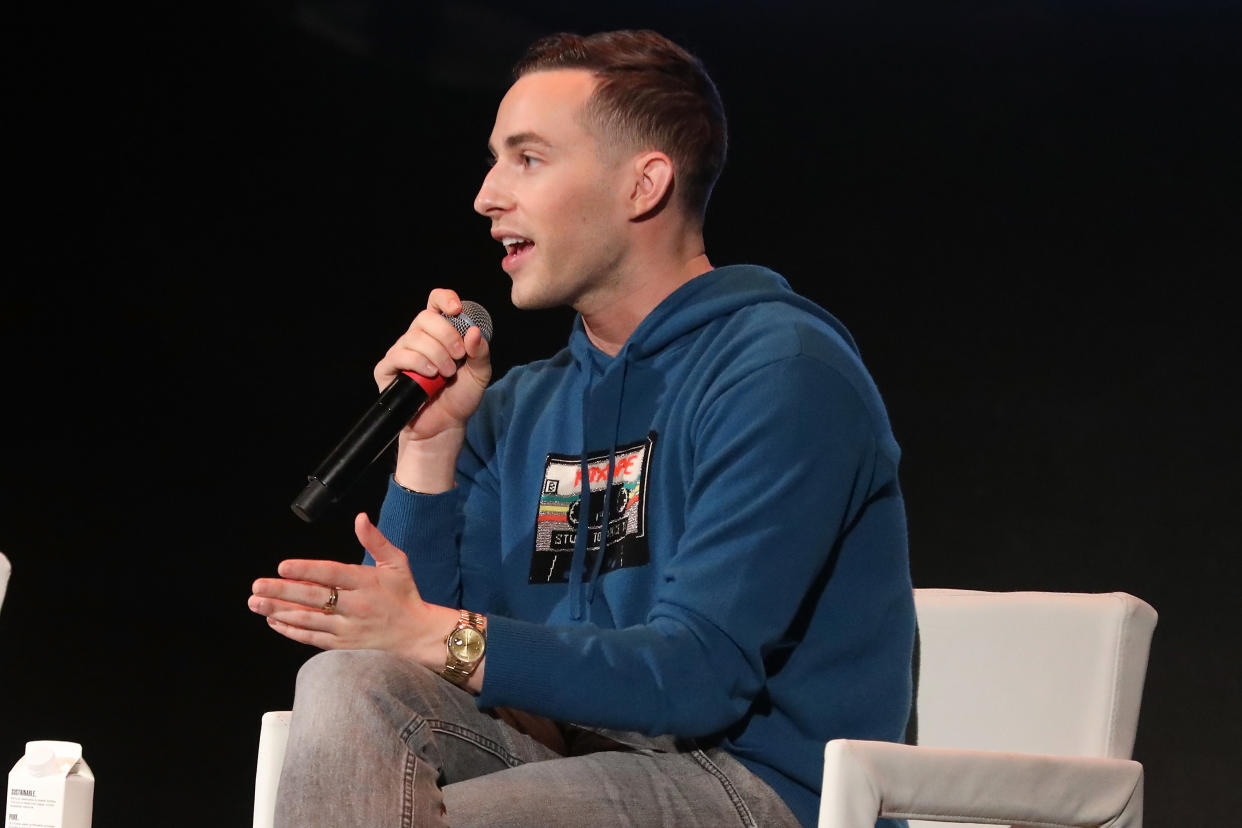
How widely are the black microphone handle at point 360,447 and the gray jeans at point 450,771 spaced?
152 millimetres

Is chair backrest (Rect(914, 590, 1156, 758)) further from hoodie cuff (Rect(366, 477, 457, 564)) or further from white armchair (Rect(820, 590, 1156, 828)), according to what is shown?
hoodie cuff (Rect(366, 477, 457, 564))

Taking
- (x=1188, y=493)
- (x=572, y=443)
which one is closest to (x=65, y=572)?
(x=572, y=443)

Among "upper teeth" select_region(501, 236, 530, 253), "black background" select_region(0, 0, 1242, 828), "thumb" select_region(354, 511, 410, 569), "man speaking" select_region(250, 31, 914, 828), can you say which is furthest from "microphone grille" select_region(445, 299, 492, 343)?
"black background" select_region(0, 0, 1242, 828)

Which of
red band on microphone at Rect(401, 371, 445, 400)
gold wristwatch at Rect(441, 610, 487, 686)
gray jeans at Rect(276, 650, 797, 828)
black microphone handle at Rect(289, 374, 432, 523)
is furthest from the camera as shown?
red band on microphone at Rect(401, 371, 445, 400)

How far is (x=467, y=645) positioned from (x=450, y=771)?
0.15 m

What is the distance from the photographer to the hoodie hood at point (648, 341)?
5.09 feet

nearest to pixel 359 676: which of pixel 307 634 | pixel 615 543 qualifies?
pixel 307 634

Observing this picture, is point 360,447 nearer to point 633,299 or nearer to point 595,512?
point 595,512

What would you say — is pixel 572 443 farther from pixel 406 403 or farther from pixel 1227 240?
pixel 1227 240

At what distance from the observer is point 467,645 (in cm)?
126

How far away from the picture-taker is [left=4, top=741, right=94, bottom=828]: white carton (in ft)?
5.10

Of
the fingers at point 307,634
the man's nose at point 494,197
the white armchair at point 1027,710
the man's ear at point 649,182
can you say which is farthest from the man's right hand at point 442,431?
the white armchair at point 1027,710

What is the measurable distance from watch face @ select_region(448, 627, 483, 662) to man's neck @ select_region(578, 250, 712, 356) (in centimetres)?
54

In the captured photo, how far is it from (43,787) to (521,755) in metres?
0.54
